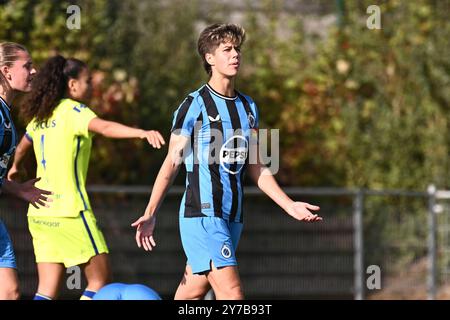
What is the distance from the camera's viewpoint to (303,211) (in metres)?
6.68

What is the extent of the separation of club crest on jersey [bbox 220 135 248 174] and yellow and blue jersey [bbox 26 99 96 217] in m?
1.33

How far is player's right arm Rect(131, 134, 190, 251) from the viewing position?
673cm

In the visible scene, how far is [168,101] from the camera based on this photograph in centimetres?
1389

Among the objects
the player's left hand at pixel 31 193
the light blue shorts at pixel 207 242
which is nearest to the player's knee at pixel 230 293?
the light blue shorts at pixel 207 242

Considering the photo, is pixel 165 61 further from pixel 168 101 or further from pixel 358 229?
pixel 358 229

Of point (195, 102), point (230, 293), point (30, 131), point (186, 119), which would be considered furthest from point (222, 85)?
point (30, 131)

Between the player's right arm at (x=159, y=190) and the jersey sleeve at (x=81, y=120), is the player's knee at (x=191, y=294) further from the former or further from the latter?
the jersey sleeve at (x=81, y=120)

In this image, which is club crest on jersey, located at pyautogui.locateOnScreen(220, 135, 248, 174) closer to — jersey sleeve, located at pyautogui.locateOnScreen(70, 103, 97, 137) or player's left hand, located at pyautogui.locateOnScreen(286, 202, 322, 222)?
player's left hand, located at pyautogui.locateOnScreen(286, 202, 322, 222)

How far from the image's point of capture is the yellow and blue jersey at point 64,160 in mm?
7820

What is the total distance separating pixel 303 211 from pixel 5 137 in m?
1.99

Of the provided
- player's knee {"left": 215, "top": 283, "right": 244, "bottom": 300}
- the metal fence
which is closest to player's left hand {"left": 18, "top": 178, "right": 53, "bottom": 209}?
player's knee {"left": 215, "top": 283, "right": 244, "bottom": 300}

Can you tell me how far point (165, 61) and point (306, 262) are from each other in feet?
11.3

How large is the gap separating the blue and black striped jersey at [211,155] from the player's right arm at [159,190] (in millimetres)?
98
